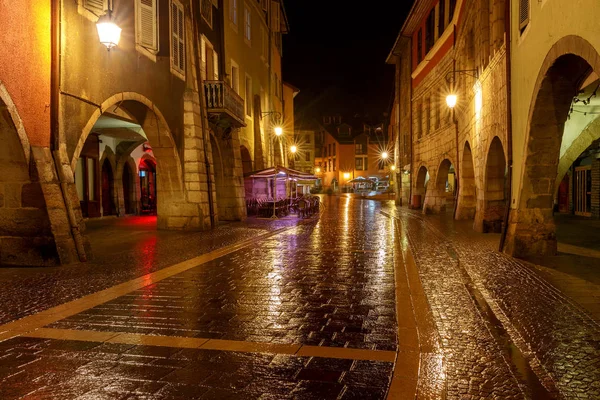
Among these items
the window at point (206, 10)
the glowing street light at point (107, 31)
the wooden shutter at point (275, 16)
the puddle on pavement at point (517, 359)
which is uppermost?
the wooden shutter at point (275, 16)

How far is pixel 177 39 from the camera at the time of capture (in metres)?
15.8

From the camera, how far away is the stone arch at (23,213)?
8.80 meters

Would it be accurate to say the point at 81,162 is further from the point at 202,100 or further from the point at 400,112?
the point at 400,112

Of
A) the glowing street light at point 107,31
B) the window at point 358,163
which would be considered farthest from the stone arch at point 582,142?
the window at point 358,163

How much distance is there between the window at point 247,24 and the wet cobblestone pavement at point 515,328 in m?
18.9

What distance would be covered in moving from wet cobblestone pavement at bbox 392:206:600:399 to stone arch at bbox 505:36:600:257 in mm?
1019

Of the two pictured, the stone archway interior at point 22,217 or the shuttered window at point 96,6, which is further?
the shuttered window at point 96,6

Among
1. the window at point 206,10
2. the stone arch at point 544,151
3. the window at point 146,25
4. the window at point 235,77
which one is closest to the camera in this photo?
the stone arch at point 544,151

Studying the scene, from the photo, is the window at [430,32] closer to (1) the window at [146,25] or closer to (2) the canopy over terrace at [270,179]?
(2) the canopy over terrace at [270,179]

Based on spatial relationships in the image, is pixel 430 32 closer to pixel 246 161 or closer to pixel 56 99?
pixel 246 161

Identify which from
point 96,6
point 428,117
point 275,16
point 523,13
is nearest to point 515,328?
point 523,13

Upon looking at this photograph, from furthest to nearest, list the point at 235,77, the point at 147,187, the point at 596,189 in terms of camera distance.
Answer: the point at 147,187, the point at 235,77, the point at 596,189

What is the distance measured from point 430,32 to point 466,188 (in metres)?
10.6

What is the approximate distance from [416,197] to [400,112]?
8.24 meters
